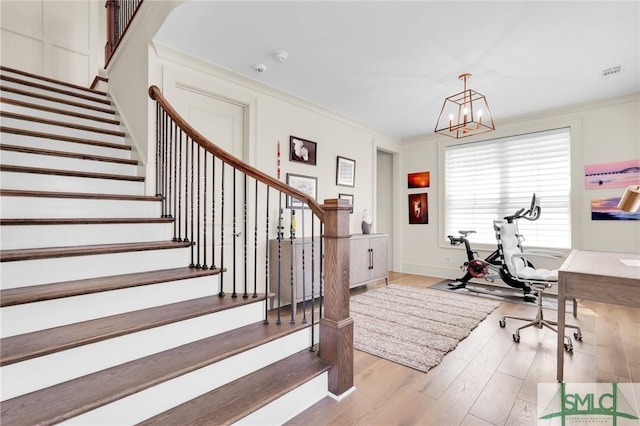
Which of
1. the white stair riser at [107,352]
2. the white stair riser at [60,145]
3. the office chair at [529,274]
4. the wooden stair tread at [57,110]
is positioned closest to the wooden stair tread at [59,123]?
the wooden stair tread at [57,110]

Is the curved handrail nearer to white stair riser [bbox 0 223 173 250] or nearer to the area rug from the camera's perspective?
white stair riser [bbox 0 223 173 250]

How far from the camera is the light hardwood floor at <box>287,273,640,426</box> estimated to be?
5.46 feet

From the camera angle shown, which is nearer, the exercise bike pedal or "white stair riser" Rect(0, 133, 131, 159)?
"white stair riser" Rect(0, 133, 131, 159)

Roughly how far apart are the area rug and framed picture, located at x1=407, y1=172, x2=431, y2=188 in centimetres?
218

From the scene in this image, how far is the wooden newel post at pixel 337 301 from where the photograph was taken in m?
1.81

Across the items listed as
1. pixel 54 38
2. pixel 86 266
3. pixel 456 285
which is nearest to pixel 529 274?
pixel 456 285

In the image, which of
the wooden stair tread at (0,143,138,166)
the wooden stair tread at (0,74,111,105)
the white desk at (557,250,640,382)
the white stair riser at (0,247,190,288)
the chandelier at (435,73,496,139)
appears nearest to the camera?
the white stair riser at (0,247,190,288)

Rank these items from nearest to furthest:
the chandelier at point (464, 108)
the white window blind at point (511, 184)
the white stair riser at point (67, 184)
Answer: the white stair riser at point (67, 184) < the chandelier at point (464, 108) < the white window blind at point (511, 184)

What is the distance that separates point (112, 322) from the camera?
1520 mm

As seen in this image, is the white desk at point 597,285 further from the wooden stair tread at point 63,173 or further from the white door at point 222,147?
the wooden stair tread at point 63,173

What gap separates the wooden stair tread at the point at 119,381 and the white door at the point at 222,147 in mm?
1370

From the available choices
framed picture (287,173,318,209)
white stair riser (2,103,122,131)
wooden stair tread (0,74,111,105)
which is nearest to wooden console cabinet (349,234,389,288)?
framed picture (287,173,318,209)

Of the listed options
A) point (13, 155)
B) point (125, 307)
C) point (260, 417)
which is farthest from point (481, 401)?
point (13, 155)

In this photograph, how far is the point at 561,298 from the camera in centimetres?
202
